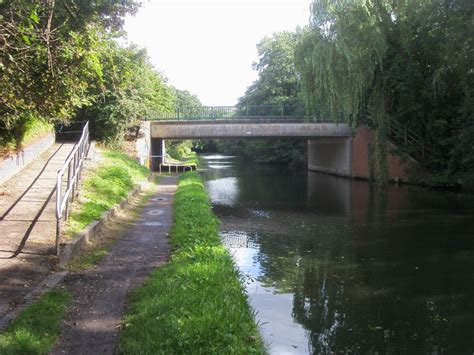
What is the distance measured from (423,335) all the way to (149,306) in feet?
12.8

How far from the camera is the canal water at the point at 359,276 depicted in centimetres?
698

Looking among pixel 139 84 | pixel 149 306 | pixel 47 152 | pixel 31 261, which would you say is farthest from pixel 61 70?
pixel 139 84

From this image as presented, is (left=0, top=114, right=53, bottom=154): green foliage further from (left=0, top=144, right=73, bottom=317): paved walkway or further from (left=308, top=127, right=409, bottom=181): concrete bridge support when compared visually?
(left=308, top=127, right=409, bottom=181): concrete bridge support

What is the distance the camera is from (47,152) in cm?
1838

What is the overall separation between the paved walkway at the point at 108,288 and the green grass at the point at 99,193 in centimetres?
79

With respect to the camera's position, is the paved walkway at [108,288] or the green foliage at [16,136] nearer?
the paved walkway at [108,288]

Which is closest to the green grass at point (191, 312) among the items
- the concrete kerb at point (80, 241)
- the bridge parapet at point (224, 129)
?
the concrete kerb at point (80, 241)

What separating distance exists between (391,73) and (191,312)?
24.5 metres

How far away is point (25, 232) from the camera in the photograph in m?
8.42

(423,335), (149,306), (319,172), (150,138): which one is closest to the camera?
(149,306)

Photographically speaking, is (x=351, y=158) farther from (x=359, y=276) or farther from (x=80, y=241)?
(x=80, y=241)

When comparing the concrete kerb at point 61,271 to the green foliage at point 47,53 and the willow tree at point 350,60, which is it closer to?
the green foliage at point 47,53

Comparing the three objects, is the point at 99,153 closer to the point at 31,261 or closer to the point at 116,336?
the point at 31,261

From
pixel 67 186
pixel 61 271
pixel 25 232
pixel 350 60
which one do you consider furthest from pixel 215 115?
pixel 61 271
